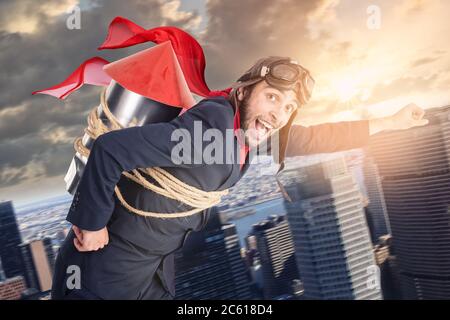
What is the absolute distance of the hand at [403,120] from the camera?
0.91 m

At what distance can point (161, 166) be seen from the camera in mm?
736

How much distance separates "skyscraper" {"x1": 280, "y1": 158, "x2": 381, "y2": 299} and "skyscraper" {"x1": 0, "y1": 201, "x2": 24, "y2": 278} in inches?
68.1

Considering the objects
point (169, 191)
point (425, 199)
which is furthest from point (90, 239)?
point (425, 199)

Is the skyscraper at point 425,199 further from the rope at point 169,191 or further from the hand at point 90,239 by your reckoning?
the hand at point 90,239

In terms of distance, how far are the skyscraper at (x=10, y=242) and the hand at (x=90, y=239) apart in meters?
0.99

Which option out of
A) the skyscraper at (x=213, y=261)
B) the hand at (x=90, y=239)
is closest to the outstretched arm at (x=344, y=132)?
the hand at (x=90, y=239)

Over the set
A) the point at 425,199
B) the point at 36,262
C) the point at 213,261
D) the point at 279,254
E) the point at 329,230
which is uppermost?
the point at 36,262

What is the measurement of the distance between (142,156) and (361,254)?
244 centimetres

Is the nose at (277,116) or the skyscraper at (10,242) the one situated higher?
the nose at (277,116)

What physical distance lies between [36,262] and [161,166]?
227 cm

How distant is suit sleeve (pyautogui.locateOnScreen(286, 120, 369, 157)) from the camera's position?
0.95 m

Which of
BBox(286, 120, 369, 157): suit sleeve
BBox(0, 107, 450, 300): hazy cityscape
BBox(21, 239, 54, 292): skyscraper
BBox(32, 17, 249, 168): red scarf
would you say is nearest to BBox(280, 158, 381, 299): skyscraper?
BBox(0, 107, 450, 300): hazy cityscape

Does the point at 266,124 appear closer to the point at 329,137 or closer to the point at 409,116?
the point at 329,137

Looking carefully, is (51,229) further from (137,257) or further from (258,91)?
(258,91)
